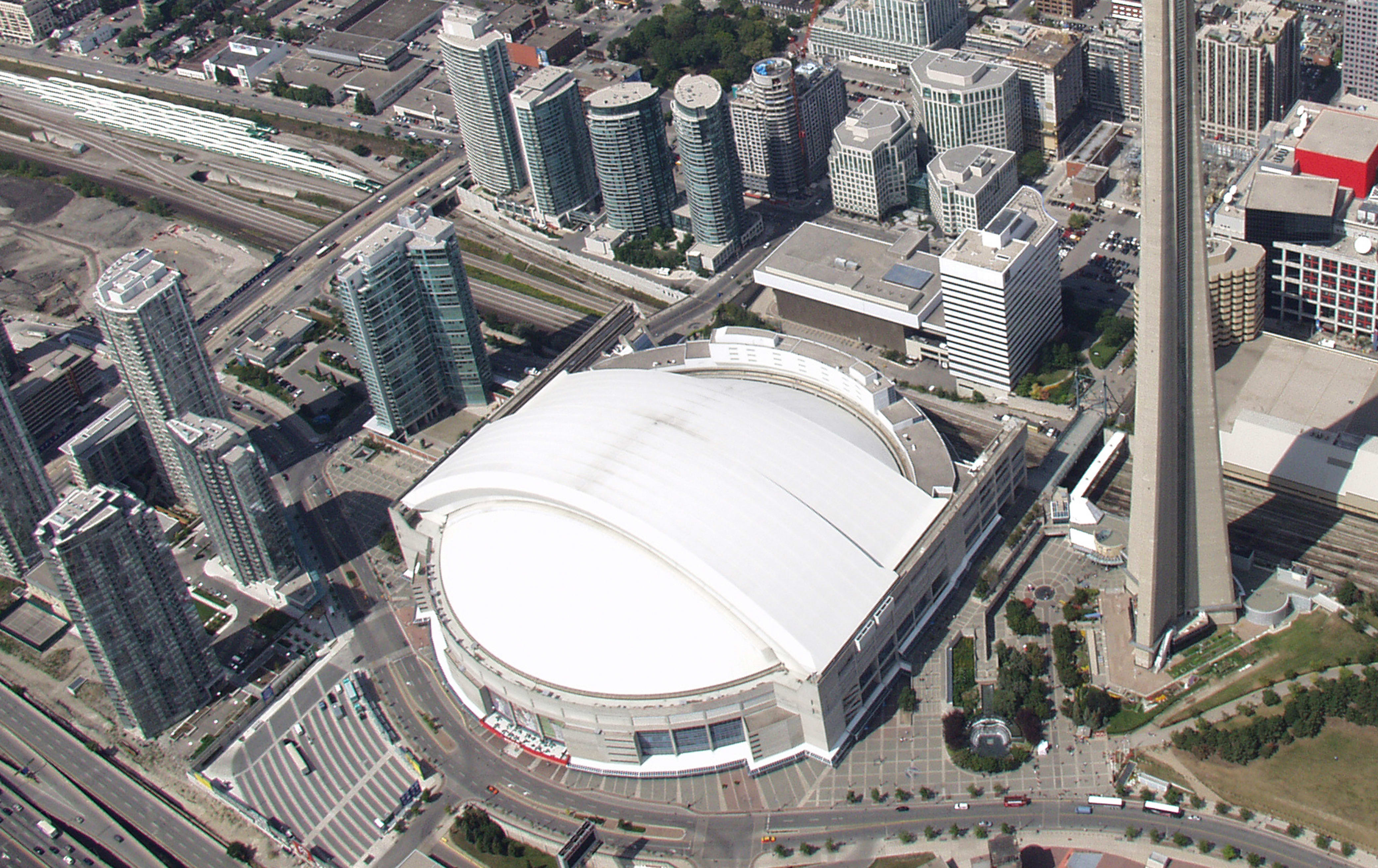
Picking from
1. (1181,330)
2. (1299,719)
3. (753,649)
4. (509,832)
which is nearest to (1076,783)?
(1299,719)

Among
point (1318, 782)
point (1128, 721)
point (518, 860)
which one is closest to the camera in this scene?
point (1318, 782)

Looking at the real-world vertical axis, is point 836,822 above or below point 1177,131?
below

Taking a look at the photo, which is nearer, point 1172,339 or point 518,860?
point 1172,339

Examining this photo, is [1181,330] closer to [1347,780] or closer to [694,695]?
[1347,780]

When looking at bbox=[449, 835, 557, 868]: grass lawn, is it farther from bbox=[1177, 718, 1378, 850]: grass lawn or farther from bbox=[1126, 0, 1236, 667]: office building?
bbox=[1126, 0, 1236, 667]: office building

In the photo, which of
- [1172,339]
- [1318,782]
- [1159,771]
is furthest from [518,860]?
[1172,339]

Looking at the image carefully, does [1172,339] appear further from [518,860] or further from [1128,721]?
[518,860]
